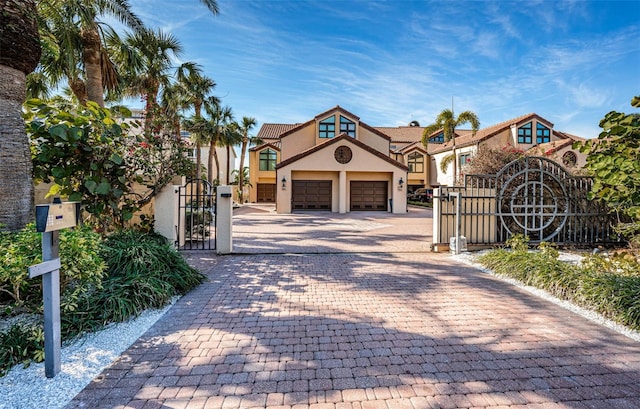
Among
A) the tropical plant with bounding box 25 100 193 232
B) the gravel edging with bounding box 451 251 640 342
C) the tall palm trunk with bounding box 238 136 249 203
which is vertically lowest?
the gravel edging with bounding box 451 251 640 342

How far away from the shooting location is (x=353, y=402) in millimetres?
2619

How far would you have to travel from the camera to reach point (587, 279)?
5117mm

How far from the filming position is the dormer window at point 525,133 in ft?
92.9

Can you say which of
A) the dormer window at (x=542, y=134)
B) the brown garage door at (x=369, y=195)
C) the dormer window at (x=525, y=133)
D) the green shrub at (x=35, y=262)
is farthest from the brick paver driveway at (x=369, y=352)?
the dormer window at (x=542, y=134)

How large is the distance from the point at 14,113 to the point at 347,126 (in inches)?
948

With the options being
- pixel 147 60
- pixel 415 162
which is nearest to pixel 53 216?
pixel 147 60

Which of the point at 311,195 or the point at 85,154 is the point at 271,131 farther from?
the point at 85,154

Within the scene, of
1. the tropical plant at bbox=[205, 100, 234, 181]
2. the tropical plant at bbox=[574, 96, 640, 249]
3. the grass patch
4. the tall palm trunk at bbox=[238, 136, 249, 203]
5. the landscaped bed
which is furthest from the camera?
the tall palm trunk at bbox=[238, 136, 249, 203]

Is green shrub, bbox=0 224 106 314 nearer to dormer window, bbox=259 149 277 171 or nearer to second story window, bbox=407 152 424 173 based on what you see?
dormer window, bbox=259 149 277 171

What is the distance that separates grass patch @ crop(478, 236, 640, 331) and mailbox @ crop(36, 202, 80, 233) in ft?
22.6

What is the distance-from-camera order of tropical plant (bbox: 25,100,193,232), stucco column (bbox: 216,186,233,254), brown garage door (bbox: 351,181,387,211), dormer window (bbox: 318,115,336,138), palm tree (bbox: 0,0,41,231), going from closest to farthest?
palm tree (bbox: 0,0,41,231) < tropical plant (bbox: 25,100,193,232) < stucco column (bbox: 216,186,233,254) < brown garage door (bbox: 351,181,387,211) < dormer window (bbox: 318,115,336,138)

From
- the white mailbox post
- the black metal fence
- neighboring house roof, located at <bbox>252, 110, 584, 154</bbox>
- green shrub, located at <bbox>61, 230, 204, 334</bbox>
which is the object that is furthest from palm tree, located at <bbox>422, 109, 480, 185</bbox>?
the white mailbox post

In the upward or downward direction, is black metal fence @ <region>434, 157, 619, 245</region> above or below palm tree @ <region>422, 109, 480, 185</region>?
below

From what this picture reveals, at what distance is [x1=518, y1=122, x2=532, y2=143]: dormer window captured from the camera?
28.3 metres
